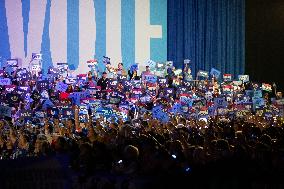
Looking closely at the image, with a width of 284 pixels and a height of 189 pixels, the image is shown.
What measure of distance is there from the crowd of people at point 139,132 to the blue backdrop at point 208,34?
2.79m

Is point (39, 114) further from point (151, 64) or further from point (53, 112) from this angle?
point (151, 64)

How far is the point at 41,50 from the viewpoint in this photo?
824 inches

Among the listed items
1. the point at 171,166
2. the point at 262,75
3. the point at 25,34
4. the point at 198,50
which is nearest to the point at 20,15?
the point at 25,34

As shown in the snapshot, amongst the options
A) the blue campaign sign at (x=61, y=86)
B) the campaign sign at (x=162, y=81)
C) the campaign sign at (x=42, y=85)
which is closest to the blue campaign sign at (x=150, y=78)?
the campaign sign at (x=162, y=81)

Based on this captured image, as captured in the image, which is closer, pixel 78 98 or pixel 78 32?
pixel 78 98

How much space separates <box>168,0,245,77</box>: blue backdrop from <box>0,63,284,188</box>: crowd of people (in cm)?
279

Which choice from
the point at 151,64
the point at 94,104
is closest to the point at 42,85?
the point at 94,104

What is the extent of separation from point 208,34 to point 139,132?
51.4 ft

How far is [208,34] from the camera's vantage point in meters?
25.2

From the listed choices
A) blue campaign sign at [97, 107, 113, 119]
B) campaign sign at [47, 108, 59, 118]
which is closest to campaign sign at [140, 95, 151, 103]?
blue campaign sign at [97, 107, 113, 119]

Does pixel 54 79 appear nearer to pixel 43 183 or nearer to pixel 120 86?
pixel 120 86

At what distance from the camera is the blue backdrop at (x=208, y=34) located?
2414 centimetres

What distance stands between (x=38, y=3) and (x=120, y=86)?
5.31m

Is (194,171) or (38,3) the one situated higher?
(38,3)
